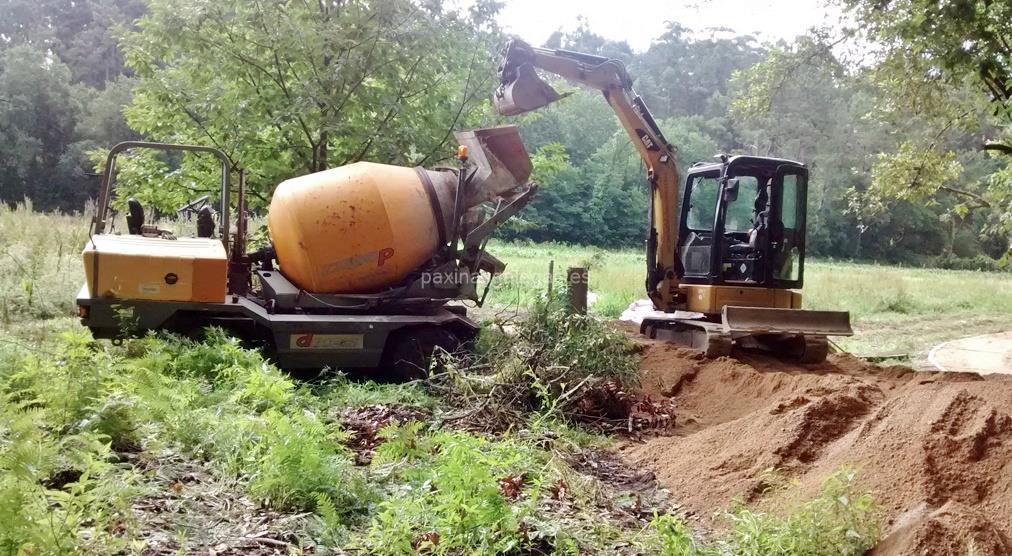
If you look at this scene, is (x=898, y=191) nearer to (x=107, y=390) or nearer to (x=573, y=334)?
(x=573, y=334)

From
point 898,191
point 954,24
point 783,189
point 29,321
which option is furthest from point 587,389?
point 898,191

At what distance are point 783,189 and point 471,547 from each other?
7675 mm

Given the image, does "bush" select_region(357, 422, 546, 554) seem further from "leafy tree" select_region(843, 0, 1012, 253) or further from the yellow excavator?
"leafy tree" select_region(843, 0, 1012, 253)

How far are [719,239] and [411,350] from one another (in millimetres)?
4480

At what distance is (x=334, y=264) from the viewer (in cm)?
718

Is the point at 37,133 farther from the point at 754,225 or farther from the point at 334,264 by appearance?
the point at 754,225

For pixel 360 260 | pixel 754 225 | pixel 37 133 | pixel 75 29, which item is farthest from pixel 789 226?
pixel 75 29

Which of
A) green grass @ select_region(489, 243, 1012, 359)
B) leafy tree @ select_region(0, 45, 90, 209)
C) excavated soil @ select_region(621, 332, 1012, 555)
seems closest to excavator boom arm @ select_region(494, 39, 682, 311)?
green grass @ select_region(489, 243, 1012, 359)

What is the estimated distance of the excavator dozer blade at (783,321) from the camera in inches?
350

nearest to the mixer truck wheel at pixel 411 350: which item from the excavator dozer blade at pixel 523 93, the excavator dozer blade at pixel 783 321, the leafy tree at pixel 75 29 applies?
the excavator dozer blade at pixel 523 93

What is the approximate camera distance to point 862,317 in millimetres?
17734

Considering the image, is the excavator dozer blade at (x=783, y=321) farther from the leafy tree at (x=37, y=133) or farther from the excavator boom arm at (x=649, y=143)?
the leafy tree at (x=37, y=133)

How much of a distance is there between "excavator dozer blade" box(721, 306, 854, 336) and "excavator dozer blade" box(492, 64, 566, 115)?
3193 millimetres

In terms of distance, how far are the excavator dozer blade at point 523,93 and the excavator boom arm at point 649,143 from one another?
0.18 feet
